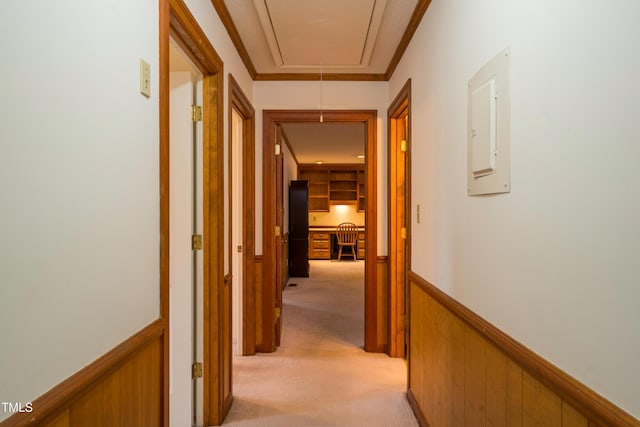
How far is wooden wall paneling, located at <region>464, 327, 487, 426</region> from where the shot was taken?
1.42 m

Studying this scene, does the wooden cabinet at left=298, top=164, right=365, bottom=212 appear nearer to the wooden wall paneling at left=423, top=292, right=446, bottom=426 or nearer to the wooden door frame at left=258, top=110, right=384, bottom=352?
the wooden door frame at left=258, top=110, right=384, bottom=352

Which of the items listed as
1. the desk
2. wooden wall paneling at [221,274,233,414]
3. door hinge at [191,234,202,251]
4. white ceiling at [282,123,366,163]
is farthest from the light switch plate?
the desk

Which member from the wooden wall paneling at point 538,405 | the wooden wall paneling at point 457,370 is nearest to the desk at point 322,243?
the wooden wall paneling at point 457,370

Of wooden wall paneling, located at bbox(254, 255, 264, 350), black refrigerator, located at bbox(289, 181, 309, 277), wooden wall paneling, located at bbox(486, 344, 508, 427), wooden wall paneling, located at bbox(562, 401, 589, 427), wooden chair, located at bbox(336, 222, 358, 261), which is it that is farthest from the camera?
wooden chair, located at bbox(336, 222, 358, 261)

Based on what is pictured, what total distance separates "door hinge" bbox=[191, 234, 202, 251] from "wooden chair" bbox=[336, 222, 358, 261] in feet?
23.9

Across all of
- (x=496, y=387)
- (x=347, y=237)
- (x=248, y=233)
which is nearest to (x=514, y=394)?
(x=496, y=387)

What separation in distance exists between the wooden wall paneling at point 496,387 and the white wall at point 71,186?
1157mm

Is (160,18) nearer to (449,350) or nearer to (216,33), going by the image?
(216,33)

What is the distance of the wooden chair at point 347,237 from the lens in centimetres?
945

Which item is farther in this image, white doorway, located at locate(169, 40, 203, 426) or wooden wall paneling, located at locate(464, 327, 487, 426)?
white doorway, located at locate(169, 40, 203, 426)

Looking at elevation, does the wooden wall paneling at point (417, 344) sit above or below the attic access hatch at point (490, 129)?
below

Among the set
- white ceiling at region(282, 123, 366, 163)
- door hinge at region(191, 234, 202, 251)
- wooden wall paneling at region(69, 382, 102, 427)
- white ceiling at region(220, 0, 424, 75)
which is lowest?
wooden wall paneling at region(69, 382, 102, 427)

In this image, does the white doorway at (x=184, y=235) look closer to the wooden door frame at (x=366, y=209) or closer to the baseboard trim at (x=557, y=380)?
the wooden door frame at (x=366, y=209)

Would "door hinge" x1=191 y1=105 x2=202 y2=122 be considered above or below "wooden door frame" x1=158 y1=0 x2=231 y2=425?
above
